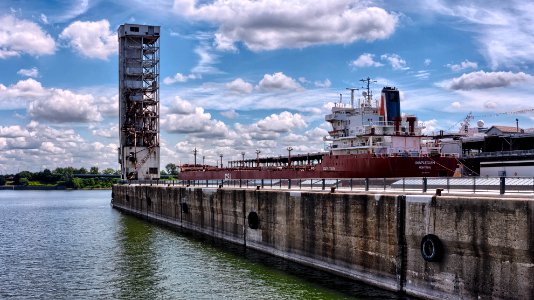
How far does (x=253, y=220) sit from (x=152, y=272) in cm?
956

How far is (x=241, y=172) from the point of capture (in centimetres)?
7394

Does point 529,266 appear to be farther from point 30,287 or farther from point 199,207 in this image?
point 199,207

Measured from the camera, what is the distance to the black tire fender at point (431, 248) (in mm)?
20645

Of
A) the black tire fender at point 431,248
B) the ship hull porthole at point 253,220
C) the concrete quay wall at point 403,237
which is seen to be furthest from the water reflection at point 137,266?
the black tire fender at point 431,248

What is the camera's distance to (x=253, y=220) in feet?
125

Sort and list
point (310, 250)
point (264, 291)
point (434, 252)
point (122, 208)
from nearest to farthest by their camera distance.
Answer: point (434, 252), point (264, 291), point (310, 250), point (122, 208)

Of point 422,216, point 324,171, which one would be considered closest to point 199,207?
point 324,171

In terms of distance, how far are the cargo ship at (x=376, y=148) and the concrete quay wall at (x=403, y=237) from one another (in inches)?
566

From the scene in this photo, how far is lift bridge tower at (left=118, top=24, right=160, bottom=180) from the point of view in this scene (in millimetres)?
93750

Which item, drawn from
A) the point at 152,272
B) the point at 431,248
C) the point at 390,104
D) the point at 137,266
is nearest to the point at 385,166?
the point at 390,104

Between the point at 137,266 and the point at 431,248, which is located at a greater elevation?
the point at 431,248

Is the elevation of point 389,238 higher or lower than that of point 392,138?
lower

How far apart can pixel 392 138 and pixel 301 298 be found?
3184 centimetres

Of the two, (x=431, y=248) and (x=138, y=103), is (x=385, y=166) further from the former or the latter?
(x=138, y=103)
